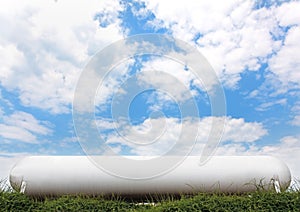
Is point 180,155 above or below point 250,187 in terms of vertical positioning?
above

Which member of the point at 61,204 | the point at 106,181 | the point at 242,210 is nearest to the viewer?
the point at 242,210

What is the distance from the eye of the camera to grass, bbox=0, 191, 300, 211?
4.43m

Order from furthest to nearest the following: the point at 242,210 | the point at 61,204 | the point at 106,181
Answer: the point at 106,181
the point at 61,204
the point at 242,210

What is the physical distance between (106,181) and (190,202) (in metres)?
1.39

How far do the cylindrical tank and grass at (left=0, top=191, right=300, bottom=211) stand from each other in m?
0.15

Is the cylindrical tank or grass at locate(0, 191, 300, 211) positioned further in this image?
the cylindrical tank

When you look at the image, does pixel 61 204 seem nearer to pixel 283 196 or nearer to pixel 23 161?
pixel 23 161

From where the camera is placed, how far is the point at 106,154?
5.39 m

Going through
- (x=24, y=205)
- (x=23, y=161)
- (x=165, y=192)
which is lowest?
(x=24, y=205)

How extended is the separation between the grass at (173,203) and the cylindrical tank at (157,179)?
0.49 ft

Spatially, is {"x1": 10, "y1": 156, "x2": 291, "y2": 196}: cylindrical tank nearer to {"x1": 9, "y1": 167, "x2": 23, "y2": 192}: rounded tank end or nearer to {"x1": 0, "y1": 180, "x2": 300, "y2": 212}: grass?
{"x1": 9, "y1": 167, "x2": 23, "y2": 192}: rounded tank end

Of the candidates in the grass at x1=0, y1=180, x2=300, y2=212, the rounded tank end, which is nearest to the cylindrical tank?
the rounded tank end

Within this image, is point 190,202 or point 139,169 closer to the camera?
point 190,202

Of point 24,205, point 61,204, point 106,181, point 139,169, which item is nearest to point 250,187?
point 139,169
